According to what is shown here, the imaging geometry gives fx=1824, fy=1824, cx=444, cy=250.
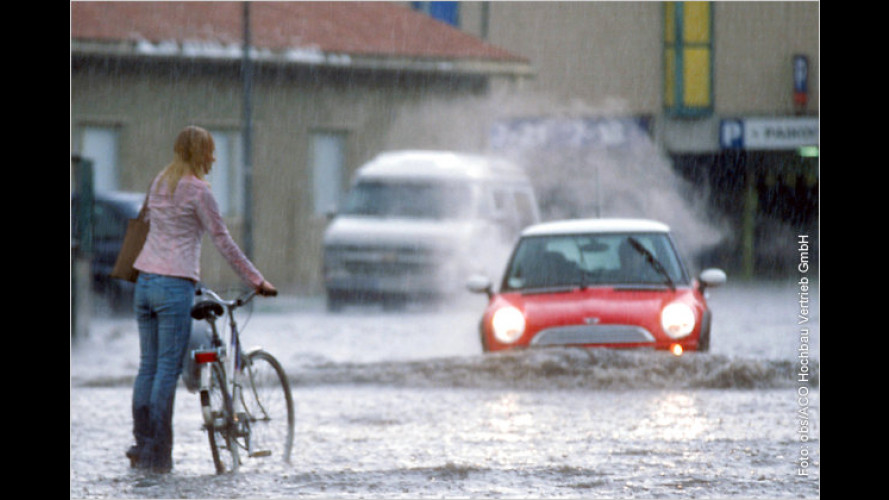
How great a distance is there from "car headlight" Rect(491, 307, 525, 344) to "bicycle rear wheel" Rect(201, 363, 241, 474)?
397 centimetres

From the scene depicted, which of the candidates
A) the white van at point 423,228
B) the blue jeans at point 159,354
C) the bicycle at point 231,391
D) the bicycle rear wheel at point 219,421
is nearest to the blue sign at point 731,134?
the white van at point 423,228

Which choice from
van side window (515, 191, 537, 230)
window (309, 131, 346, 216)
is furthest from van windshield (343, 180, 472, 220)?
window (309, 131, 346, 216)

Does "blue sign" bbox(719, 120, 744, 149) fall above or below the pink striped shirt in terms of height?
above

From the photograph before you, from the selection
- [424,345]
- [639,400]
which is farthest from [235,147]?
[639,400]

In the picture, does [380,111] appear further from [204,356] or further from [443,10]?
[204,356]

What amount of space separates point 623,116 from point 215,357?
13.3 m

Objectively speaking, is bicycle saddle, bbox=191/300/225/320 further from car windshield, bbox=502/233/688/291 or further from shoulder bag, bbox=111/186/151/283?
car windshield, bbox=502/233/688/291

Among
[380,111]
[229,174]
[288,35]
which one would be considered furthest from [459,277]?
[380,111]

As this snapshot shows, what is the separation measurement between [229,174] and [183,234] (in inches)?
742

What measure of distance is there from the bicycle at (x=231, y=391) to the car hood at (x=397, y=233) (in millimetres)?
12876

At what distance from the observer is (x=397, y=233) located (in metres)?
22.5

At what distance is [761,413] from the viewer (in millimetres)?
11422

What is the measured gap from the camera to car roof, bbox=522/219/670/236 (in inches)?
528
